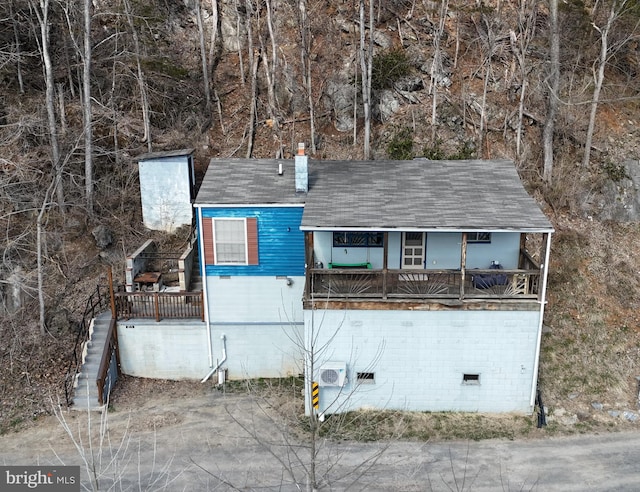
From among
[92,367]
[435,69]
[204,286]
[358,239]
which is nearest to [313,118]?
[435,69]

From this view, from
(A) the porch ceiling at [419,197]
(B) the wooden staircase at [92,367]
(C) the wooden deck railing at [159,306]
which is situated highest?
(A) the porch ceiling at [419,197]

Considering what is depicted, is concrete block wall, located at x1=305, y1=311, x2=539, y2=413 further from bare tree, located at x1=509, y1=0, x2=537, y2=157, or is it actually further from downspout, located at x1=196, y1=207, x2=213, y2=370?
bare tree, located at x1=509, y1=0, x2=537, y2=157

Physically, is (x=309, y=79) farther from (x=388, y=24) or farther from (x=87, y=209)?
(x=87, y=209)

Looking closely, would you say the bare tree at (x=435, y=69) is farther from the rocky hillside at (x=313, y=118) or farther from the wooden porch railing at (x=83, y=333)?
the wooden porch railing at (x=83, y=333)

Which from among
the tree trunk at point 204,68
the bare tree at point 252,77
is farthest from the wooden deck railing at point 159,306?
the tree trunk at point 204,68

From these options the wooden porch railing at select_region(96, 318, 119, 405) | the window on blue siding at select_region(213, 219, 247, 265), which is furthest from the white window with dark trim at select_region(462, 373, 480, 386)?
the wooden porch railing at select_region(96, 318, 119, 405)

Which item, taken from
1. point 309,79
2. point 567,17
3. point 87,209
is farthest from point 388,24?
point 87,209
